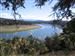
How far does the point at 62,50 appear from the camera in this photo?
13.8m

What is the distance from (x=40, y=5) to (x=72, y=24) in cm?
275

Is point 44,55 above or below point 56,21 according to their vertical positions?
below

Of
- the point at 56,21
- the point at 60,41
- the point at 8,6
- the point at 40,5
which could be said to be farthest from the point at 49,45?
the point at 8,6

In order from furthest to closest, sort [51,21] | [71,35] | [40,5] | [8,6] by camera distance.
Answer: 1. [71,35]
2. [51,21]
3. [40,5]
4. [8,6]

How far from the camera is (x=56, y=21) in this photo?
12875mm

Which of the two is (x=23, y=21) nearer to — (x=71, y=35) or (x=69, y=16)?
(x=69, y=16)

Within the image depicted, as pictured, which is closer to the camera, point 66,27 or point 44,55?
point 44,55

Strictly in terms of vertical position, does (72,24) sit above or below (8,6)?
below

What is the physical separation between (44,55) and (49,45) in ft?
4.82

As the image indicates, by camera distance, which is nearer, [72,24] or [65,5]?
[65,5]

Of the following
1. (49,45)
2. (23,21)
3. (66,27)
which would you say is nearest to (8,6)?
(23,21)

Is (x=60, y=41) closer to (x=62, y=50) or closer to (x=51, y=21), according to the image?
(x=62, y=50)

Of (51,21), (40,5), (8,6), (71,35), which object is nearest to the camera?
(8,6)

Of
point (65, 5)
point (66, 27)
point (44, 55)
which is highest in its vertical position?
point (65, 5)
